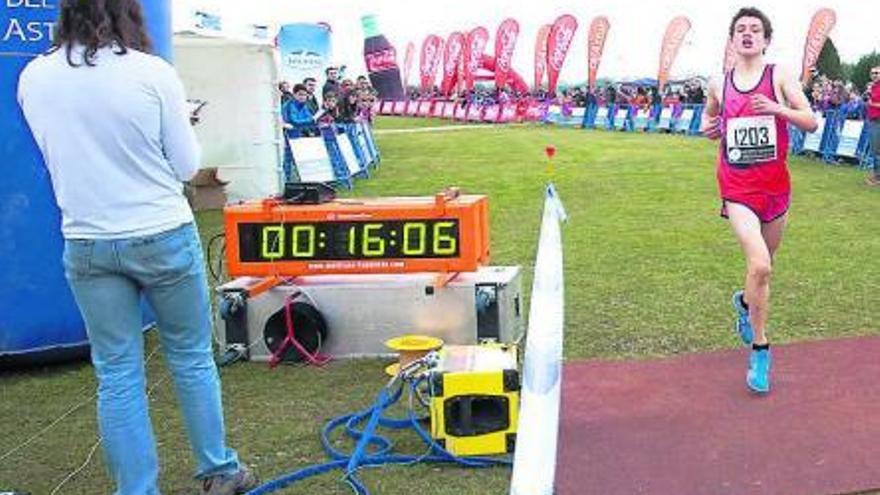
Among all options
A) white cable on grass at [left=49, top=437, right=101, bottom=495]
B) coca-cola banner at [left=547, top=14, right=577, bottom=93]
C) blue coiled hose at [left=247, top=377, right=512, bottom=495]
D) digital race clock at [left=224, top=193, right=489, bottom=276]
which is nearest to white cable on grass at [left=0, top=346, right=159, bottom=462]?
white cable on grass at [left=49, top=437, right=101, bottom=495]

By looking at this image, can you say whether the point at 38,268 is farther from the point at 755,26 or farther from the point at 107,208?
the point at 755,26

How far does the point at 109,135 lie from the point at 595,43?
37691mm

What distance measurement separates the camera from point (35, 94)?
10.7ft

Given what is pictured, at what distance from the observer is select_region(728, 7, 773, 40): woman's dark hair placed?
16.4ft

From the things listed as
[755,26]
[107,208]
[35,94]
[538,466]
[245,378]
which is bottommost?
[245,378]

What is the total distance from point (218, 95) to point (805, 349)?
32.3 feet

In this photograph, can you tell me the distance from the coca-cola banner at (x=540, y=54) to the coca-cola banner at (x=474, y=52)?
4983 mm

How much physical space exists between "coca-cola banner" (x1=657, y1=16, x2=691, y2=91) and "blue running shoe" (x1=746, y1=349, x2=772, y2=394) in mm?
34876

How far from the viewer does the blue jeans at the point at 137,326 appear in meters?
3.34

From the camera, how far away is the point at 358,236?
5.75 m

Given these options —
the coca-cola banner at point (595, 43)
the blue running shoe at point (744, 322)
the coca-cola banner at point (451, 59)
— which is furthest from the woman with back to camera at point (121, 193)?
the coca-cola banner at point (451, 59)

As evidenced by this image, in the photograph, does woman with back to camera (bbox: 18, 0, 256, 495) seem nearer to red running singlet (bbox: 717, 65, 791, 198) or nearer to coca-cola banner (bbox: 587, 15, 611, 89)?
red running singlet (bbox: 717, 65, 791, 198)

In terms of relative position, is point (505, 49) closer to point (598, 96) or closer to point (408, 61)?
point (598, 96)

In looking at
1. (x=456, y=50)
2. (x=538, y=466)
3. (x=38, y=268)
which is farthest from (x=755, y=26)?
(x=456, y=50)
